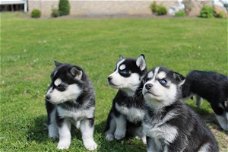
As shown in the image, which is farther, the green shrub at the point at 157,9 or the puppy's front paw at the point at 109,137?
the green shrub at the point at 157,9

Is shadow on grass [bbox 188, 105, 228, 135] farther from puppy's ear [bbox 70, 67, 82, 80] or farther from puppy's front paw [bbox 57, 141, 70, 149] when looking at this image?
puppy's ear [bbox 70, 67, 82, 80]

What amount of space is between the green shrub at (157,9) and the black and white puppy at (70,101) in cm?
2388

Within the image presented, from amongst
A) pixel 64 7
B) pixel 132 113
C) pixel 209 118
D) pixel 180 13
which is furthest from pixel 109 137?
pixel 64 7

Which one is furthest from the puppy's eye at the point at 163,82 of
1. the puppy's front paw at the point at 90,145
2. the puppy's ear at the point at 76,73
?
the puppy's front paw at the point at 90,145

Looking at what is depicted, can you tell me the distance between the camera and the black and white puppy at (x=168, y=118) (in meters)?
5.01

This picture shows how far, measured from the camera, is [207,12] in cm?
2720

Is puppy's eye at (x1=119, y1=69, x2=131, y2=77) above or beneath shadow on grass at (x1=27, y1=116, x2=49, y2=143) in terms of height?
above

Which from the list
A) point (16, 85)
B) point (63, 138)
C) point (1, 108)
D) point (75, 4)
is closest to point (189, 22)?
point (75, 4)

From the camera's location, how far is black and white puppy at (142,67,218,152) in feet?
A: 16.4

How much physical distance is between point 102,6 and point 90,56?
62.1 ft

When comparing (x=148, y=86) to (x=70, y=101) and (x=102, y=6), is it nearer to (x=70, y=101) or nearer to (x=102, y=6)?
(x=70, y=101)

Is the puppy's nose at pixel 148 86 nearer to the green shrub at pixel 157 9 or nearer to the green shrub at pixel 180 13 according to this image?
the green shrub at pixel 180 13

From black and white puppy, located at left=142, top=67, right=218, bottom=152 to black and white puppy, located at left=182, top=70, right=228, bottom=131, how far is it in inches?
80.5

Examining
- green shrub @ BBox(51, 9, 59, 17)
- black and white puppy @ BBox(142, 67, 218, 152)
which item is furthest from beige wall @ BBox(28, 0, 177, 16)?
black and white puppy @ BBox(142, 67, 218, 152)
